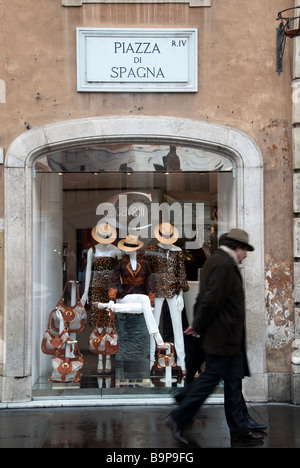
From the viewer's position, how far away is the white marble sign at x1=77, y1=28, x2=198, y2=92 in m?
6.51

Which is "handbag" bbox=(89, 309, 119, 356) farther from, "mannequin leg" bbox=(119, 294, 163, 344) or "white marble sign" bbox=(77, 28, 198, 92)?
"white marble sign" bbox=(77, 28, 198, 92)

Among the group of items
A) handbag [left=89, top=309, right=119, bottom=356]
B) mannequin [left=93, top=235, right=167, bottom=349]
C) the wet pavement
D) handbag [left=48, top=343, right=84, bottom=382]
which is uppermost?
mannequin [left=93, top=235, right=167, bottom=349]

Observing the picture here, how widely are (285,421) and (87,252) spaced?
3.09m

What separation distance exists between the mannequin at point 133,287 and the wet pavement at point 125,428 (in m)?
1.16

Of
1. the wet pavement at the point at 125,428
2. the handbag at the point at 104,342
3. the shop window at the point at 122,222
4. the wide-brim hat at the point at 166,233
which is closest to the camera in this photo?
the wet pavement at the point at 125,428

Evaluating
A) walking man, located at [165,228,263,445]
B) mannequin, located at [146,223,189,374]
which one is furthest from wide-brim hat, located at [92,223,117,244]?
walking man, located at [165,228,263,445]

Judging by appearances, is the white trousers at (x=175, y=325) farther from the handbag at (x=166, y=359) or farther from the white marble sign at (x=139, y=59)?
the white marble sign at (x=139, y=59)

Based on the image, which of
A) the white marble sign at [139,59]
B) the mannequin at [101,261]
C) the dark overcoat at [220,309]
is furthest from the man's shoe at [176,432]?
the white marble sign at [139,59]

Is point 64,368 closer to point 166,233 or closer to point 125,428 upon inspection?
point 125,428

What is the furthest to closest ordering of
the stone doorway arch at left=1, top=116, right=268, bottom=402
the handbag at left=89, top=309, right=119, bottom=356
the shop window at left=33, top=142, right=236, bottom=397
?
the handbag at left=89, top=309, right=119, bottom=356 → the shop window at left=33, top=142, right=236, bottom=397 → the stone doorway arch at left=1, top=116, right=268, bottom=402

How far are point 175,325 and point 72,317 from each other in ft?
4.28

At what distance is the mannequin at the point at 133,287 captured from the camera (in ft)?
22.8

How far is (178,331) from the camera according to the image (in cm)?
707

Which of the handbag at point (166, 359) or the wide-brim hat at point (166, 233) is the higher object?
the wide-brim hat at point (166, 233)
